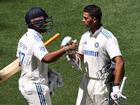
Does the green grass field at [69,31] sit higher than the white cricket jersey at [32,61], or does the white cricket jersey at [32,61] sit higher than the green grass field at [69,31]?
the white cricket jersey at [32,61]

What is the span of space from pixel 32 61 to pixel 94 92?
1225 mm

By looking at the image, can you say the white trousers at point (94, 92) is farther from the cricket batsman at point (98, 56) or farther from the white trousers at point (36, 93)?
the white trousers at point (36, 93)

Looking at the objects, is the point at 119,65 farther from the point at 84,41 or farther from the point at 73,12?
the point at 73,12

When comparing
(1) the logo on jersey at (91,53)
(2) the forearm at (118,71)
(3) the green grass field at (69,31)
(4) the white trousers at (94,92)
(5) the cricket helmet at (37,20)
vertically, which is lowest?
(3) the green grass field at (69,31)

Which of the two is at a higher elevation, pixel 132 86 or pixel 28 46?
pixel 28 46

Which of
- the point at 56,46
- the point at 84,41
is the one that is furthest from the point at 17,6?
the point at 84,41

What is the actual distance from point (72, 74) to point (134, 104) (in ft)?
7.01

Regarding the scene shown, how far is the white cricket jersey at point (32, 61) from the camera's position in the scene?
9.41 metres

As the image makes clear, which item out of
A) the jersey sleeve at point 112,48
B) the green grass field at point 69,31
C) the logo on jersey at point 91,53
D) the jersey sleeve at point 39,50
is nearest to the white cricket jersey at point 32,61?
the jersey sleeve at point 39,50

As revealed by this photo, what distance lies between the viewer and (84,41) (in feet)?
33.2

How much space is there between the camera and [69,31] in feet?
55.2

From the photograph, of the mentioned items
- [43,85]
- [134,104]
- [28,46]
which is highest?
[28,46]

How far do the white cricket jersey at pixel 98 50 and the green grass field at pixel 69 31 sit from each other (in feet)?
9.92

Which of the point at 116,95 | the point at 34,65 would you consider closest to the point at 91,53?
the point at 116,95
